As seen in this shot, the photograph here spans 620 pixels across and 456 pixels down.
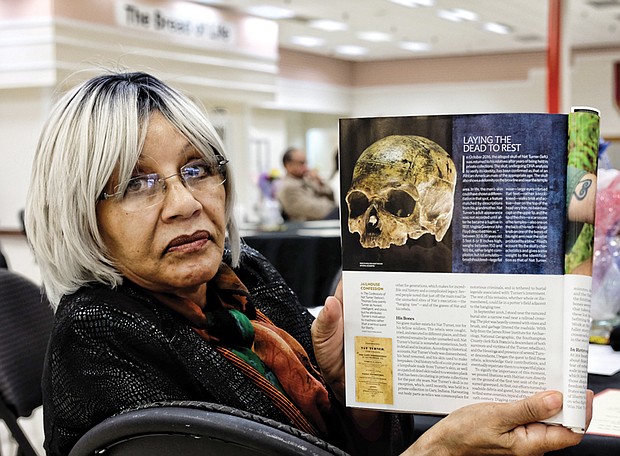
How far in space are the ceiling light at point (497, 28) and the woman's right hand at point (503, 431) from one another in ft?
40.3

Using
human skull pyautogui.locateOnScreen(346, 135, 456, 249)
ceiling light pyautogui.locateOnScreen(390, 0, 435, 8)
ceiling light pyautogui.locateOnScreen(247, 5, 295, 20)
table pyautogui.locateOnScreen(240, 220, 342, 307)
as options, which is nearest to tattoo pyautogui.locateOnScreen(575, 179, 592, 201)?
human skull pyautogui.locateOnScreen(346, 135, 456, 249)

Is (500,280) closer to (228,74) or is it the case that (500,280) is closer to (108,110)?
(108,110)

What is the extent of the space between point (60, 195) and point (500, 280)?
61cm

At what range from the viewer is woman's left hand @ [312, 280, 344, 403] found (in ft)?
3.53

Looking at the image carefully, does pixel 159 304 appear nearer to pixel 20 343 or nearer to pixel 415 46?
pixel 20 343

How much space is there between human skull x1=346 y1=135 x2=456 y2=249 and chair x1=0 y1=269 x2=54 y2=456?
118 centimetres

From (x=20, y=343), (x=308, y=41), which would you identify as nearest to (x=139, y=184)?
(x=20, y=343)

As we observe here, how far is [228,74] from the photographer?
10.8m

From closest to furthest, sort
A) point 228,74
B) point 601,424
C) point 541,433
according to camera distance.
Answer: point 541,433, point 601,424, point 228,74

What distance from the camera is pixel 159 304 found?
1157mm

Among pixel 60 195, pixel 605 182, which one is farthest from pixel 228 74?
pixel 60 195

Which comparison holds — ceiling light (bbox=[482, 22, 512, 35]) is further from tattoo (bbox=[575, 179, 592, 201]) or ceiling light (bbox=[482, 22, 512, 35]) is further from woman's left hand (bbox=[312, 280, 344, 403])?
tattoo (bbox=[575, 179, 592, 201])

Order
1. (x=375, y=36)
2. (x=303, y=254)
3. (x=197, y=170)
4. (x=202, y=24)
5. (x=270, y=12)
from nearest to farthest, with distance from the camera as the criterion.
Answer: (x=197, y=170) < (x=303, y=254) < (x=202, y=24) < (x=270, y=12) < (x=375, y=36)

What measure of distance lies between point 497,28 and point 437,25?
45.5 inches
